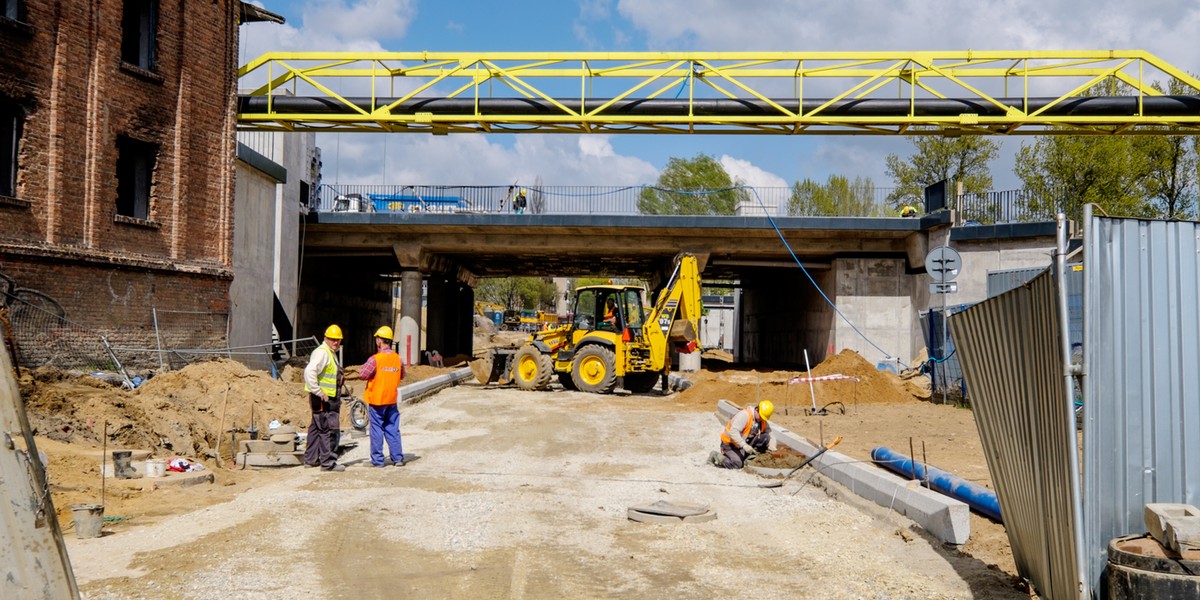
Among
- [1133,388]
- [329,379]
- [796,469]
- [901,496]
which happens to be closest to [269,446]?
[329,379]

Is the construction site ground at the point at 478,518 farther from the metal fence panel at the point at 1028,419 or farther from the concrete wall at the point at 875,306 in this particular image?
the concrete wall at the point at 875,306

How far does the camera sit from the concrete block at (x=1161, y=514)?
15.5 feet

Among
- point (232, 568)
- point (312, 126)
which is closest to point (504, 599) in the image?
point (232, 568)

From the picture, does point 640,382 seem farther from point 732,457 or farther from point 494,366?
point 732,457

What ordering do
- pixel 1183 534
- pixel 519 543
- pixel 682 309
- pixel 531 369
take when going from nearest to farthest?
pixel 1183 534 < pixel 519 543 < pixel 682 309 < pixel 531 369

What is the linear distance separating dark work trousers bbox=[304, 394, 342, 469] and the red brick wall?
8.02 metres

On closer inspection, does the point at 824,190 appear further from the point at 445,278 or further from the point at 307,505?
the point at 307,505

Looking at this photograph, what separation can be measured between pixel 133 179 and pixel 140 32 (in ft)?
9.80

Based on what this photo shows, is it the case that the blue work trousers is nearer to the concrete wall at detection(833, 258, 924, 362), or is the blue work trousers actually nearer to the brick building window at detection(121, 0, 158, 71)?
the brick building window at detection(121, 0, 158, 71)

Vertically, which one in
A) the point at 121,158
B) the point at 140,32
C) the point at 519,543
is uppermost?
the point at 140,32

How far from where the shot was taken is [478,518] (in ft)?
29.6

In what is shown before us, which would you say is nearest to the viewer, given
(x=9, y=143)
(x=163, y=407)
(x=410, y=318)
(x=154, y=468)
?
(x=154, y=468)

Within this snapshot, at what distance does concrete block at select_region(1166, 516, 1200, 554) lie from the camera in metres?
4.58

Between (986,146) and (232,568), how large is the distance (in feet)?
149
